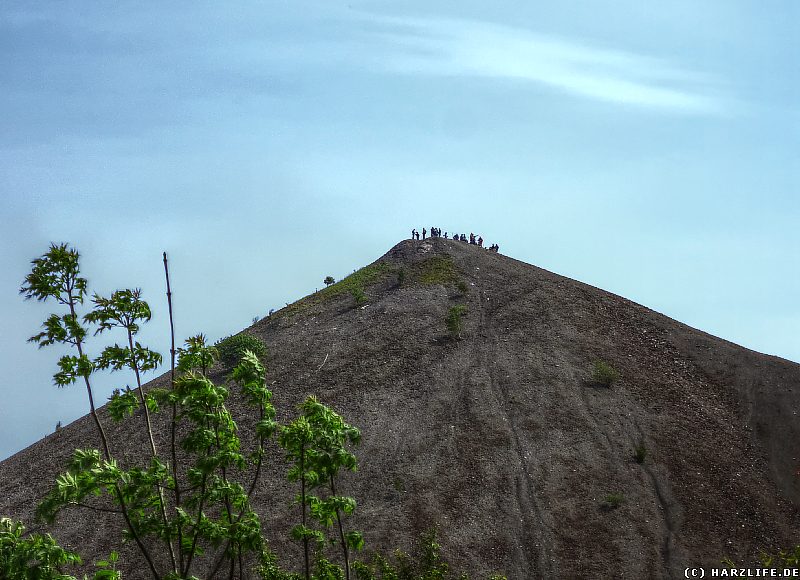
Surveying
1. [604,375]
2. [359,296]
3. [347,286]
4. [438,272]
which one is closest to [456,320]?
[359,296]

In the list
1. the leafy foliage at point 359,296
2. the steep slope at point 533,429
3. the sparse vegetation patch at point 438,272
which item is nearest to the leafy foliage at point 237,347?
the steep slope at point 533,429

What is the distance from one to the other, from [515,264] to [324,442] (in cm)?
5199

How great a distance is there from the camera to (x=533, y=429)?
133ft

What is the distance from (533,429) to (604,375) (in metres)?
7.39

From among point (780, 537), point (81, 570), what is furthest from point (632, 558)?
point (81, 570)

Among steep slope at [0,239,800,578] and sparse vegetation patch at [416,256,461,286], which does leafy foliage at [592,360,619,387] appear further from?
sparse vegetation patch at [416,256,461,286]

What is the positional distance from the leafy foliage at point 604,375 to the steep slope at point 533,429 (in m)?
0.54

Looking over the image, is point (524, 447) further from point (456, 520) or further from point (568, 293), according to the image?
point (568, 293)

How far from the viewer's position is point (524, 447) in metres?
38.9

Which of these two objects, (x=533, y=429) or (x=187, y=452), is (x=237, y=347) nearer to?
(x=533, y=429)

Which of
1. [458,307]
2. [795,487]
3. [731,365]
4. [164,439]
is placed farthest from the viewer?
[458,307]

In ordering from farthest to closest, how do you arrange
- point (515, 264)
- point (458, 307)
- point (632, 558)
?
point (515, 264)
point (458, 307)
point (632, 558)

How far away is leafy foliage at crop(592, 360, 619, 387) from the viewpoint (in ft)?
150

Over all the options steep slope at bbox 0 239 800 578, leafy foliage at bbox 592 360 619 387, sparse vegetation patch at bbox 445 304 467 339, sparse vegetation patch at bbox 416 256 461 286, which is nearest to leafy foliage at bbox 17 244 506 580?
steep slope at bbox 0 239 800 578
